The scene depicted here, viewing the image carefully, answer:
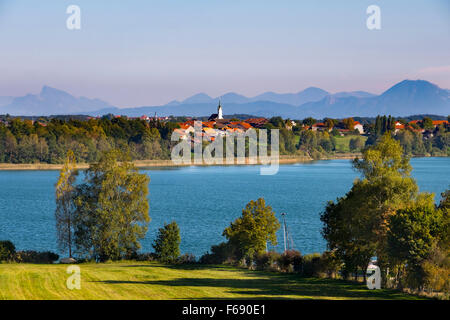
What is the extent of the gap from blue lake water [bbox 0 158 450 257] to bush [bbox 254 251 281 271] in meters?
6.21

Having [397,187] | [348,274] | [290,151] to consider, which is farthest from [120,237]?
[290,151]

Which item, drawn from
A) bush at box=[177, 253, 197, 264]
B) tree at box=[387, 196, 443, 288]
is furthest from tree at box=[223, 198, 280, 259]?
tree at box=[387, 196, 443, 288]

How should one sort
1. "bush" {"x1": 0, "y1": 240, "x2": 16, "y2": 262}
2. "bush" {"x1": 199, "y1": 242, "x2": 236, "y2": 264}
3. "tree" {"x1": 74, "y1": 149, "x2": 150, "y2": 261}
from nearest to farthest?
"bush" {"x1": 0, "y1": 240, "x2": 16, "y2": 262} < "bush" {"x1": 199, "y1": 242, "x2": 236, "y2": 264} < "tree" {"x1": 74, "y1": 149, "x2": 150, "y2": 261}

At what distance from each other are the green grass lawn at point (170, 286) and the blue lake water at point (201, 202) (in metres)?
9.17

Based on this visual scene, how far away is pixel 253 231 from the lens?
22.7 meters

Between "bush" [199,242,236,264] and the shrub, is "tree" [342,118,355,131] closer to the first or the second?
"bush" [199,242,236,264]

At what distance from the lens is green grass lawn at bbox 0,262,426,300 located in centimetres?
1451

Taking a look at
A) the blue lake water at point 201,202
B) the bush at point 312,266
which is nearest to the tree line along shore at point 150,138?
the blue lake water at point 201,202

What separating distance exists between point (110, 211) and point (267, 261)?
7482 millimetres

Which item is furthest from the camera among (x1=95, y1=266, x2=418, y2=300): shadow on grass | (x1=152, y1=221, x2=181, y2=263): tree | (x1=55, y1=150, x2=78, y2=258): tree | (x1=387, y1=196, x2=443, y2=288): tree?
(x1=55, y1=150, x2=78, y2=258): tree

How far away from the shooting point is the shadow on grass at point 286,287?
1552cm

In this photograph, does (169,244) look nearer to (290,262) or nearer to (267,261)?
(267,261)

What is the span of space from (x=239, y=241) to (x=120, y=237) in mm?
5529

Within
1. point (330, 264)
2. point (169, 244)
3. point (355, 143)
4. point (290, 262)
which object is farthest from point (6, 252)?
point (355, 143)
